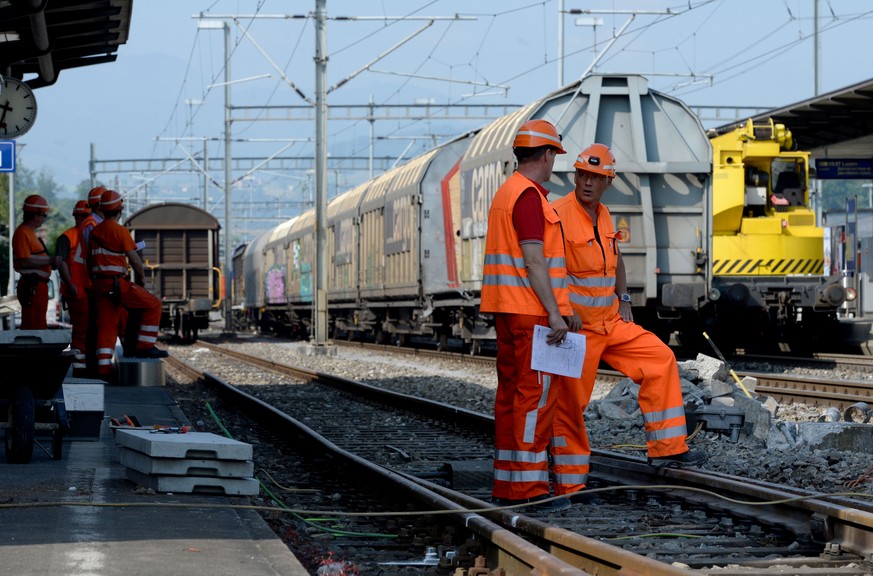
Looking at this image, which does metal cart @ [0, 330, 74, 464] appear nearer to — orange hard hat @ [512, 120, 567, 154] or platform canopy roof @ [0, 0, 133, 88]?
orange hard hat @ [512, 120, 567, 154]

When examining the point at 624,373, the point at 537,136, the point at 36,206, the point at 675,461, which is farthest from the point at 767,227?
the point at 537,136

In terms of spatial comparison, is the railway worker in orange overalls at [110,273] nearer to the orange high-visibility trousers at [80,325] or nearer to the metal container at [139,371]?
the orange high-visibility trousers at [80,325]

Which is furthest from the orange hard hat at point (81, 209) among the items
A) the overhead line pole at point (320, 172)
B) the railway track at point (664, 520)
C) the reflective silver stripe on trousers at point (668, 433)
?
the overhead line pole at point (320, 172)

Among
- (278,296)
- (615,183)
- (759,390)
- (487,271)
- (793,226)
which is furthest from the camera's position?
(278,296)

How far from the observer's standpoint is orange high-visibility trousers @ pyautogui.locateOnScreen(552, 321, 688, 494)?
6910 mm

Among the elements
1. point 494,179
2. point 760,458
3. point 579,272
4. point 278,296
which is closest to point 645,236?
point 494,179

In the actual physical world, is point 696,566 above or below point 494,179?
below

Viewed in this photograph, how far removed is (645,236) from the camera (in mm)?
17781

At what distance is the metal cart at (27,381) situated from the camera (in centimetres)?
805

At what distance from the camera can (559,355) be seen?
6527 millimetres

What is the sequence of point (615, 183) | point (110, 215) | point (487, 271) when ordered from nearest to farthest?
point (487, 271) < point (110, 215) < point (615, 183)

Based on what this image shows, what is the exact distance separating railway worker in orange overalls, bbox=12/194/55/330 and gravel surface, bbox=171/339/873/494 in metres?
4.67

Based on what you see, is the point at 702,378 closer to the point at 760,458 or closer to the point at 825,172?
the point at 760,458

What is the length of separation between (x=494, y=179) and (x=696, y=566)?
1332 centimetres
